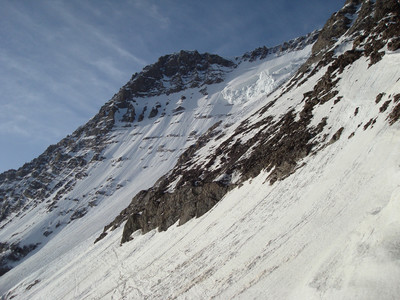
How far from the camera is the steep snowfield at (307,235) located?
364 inches

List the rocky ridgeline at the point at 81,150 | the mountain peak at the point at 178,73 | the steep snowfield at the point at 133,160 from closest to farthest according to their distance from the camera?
the steep snowfield at the point at 133,160 → the rocky ridgeline at the point at 81,150 → the mountain peak at the point at 178,73

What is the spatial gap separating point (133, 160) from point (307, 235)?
342 ft

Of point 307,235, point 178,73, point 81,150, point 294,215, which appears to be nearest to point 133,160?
point 81,150

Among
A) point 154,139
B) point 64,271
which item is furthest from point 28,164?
point 64,271

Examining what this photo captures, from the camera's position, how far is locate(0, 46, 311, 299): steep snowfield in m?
72.5

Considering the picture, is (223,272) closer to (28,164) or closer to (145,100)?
(145,100)

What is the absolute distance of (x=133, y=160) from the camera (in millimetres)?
112562

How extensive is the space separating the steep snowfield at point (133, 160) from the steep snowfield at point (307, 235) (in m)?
25.2

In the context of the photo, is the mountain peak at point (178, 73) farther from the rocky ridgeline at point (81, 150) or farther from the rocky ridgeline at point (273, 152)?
the rocky ridgeline at point (273, 152)

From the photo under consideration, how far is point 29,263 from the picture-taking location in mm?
68125

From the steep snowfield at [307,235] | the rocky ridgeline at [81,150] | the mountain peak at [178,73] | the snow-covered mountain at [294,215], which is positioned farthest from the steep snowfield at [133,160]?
the steep snowfield at [307,235]

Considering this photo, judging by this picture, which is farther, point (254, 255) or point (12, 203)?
point (12, 203)

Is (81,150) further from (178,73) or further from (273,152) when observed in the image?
(273,152)

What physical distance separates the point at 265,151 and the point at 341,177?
1426 centimetres
